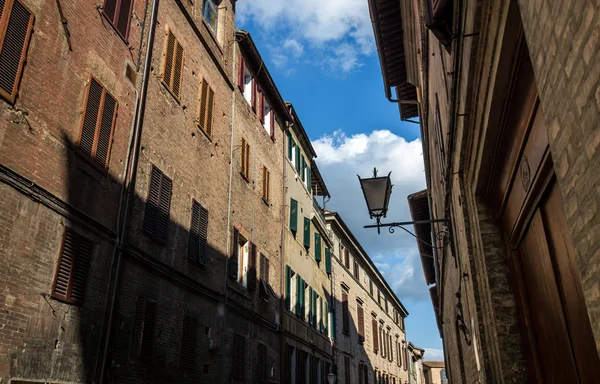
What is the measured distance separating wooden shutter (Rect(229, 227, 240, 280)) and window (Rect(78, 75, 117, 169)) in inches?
229

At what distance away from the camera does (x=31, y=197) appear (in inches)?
292

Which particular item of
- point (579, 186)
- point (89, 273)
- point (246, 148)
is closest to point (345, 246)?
point (246, 148)

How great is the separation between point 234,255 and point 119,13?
22.9 feet

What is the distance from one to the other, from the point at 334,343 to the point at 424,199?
400 inches

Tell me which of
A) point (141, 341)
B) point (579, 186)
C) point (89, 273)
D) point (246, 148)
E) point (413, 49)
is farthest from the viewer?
point (246, 148)

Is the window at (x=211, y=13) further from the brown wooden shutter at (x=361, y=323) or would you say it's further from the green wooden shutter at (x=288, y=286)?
the brown wooden shutter at (x=361, y=323)

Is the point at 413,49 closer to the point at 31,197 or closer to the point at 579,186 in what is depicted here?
the point at 31,197

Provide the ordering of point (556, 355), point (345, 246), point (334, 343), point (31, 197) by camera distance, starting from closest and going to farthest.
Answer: point (556, 355), point (31, 197), point (334, 343), point (345, 246)

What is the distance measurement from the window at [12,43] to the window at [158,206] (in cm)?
382

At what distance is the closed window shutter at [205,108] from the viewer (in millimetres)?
13801

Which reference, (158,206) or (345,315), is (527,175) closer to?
(158,206)

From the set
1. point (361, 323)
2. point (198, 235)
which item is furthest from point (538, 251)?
point (361, 323)

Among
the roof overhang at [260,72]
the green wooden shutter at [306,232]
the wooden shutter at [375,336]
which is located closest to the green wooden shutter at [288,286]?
the green wooden shutter at [306,232]

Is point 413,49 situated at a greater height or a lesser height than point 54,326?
greater
